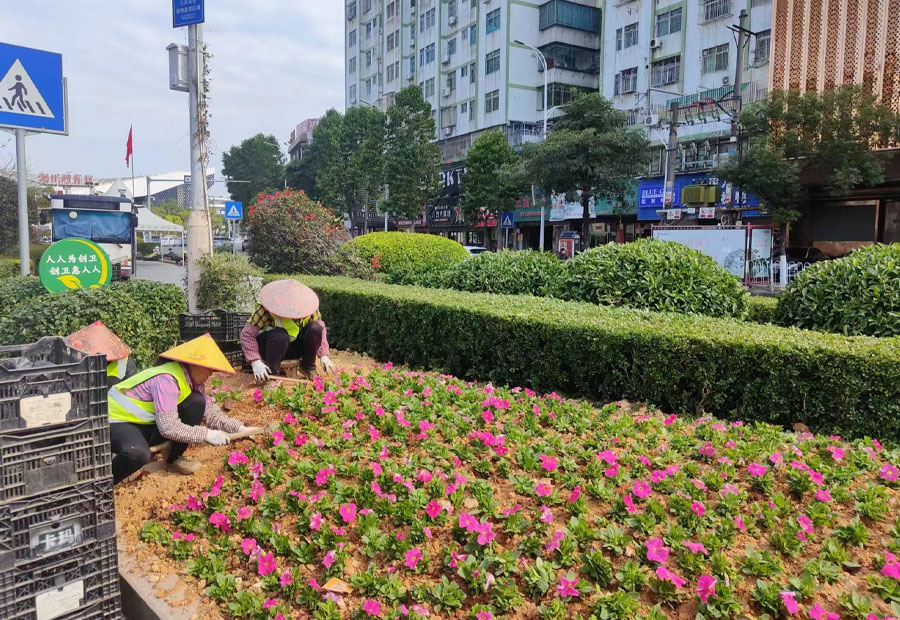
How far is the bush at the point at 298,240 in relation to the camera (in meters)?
11.4

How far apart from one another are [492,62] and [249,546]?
132ft

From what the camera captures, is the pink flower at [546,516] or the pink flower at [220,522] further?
the pink flower at [220,522]

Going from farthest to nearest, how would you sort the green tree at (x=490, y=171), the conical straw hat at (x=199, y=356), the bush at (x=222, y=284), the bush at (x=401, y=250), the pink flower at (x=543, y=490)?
the green tree at (x=490, y=171), the bush at (x=401, y=250), the bush at (x=222, y=284), the conical straw hat at (x=199, y=356), the pink flower at (x=543, y=490)

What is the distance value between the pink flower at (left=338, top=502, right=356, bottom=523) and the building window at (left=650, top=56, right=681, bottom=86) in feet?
100

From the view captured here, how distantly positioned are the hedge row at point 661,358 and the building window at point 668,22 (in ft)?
90.2

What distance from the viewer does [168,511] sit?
11.2 ft

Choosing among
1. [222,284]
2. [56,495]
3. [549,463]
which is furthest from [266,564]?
[222,284]

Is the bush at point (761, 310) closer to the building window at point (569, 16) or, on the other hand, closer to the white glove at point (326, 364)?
the white glove at point (326, 364)

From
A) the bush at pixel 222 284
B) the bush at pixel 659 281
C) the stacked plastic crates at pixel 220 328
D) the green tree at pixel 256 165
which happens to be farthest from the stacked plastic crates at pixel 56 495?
the green tree at pixel 256 165

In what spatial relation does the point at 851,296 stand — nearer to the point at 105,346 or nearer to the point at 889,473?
the point at 889,473

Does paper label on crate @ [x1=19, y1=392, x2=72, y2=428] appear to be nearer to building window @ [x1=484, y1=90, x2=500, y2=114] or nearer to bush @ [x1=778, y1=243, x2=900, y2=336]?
bush @ [x1=778, y1=243, x2=900, y2=336]

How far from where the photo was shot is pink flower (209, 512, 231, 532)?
10.5ft

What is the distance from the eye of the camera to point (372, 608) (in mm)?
2500

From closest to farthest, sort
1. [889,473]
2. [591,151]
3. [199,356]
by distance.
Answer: [889,473]
[199,356]
[591,151]
